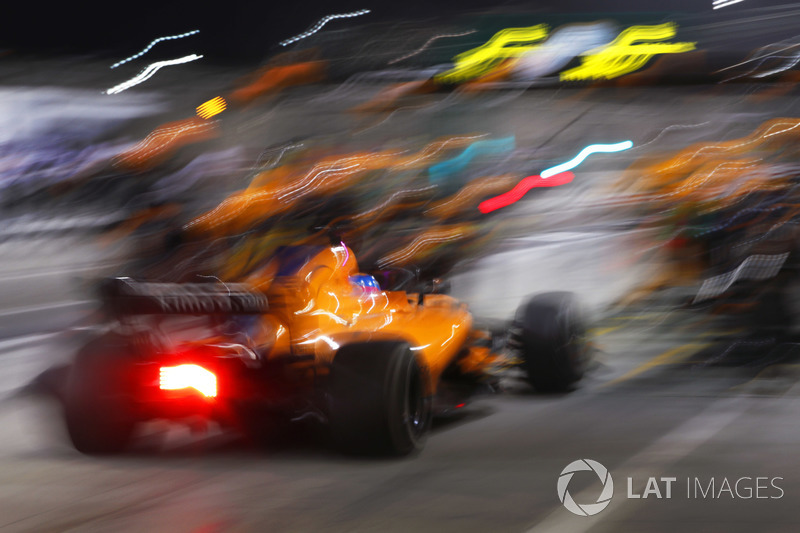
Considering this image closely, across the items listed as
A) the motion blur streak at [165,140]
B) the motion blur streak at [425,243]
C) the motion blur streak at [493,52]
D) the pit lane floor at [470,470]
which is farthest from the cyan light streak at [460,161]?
the pit lane floor at [470,470]

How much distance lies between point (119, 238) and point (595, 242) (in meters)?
11.6

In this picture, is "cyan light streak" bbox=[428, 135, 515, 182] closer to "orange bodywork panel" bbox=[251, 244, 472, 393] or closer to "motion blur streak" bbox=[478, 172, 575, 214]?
"motion blur streak" bbox=[478, 172, 575, 214]

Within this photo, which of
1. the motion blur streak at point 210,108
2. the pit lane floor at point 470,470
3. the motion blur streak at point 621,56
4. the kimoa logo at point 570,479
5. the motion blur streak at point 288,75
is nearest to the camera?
the pit lane floor at point 470,470

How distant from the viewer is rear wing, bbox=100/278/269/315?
6266mm

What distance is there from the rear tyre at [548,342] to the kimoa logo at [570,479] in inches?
85.0

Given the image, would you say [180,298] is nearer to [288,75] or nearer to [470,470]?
[470,470]

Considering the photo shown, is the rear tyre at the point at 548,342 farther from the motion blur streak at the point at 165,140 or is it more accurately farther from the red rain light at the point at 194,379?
the motion blur streak at the point at 165,140

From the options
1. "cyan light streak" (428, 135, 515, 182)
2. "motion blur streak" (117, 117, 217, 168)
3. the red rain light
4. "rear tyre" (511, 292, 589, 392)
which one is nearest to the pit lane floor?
"rear tyre" (511, 292, 589, 392)

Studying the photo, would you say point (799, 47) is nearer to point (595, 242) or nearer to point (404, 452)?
point (595, 242)

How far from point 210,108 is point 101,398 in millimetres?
31793

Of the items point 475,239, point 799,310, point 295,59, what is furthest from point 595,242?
point 799,310

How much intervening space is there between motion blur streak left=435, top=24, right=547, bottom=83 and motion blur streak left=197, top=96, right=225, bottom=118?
8194mm

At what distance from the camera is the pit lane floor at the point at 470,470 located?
5082mm

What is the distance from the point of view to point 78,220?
81.9 ft
